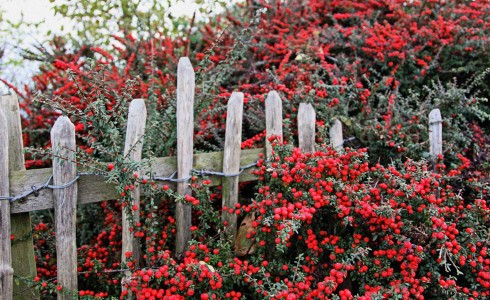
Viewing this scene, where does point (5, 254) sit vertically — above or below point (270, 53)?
below

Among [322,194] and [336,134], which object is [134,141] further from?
[336,134]

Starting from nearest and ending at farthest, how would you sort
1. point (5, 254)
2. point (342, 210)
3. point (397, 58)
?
point (5, 254) → point (342, 210) → point (397, 58)

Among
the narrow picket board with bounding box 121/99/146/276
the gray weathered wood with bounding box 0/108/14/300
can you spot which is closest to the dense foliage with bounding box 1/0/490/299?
the narrow picket board with bounding box 121/99/146/276

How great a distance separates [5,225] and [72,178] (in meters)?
0.39

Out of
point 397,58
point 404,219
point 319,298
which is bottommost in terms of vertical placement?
point 319,298

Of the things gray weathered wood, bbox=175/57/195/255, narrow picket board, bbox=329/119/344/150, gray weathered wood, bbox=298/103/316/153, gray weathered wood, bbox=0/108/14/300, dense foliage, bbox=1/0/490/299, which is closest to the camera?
gray weathered wood, bbox=0/108/14/300

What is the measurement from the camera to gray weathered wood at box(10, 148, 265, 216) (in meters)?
2.32

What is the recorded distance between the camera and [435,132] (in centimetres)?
334

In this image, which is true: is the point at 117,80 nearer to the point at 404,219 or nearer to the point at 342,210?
the point at 342,210

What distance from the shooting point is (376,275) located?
8.20 feet

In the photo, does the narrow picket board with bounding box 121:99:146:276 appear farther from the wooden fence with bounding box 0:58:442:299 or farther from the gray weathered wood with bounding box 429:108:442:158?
the gray weathered wood with bounding box 429:108:442:158

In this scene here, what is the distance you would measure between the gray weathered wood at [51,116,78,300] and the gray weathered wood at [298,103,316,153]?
57.6 inches

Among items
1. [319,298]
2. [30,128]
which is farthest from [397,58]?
[30,128]

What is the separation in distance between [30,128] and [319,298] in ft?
9.36
